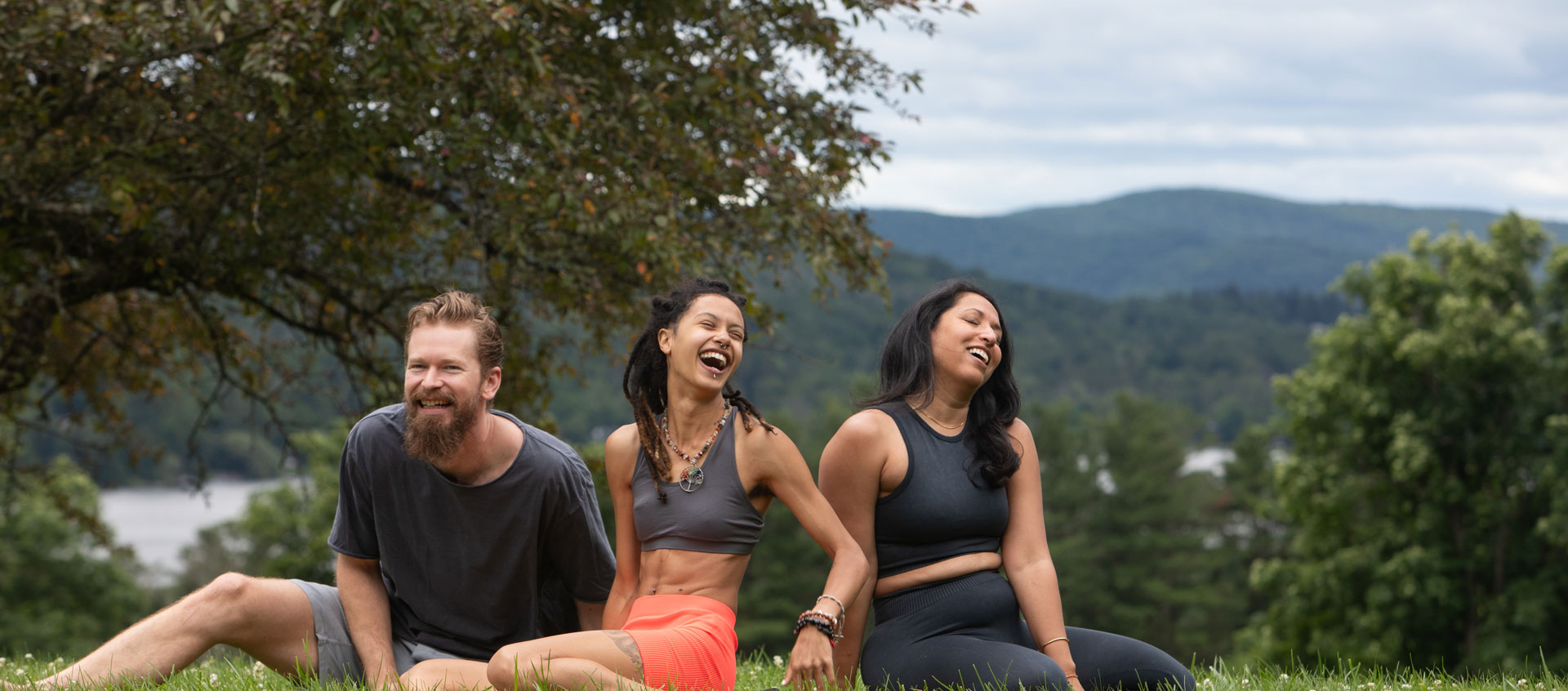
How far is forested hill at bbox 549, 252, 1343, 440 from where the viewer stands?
12375cm

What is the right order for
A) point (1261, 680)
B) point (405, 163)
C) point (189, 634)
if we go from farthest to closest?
point (405, 163), point (1261, 680), point (189, 634)

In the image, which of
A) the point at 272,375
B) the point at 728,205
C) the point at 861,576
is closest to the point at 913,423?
the point at 861,576

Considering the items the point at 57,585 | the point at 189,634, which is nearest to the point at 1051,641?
the point at 189,634

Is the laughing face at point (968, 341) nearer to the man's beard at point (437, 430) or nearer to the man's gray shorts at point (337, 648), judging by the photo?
the man's beard at point (437, 430)

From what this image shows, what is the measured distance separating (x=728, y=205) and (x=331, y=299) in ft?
11.5

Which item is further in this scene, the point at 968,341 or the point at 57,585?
the point at 57,585

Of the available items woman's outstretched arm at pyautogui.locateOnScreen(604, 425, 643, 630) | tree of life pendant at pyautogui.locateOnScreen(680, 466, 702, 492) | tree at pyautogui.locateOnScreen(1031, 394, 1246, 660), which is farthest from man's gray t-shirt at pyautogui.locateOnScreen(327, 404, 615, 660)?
tree at pyautogui.locateOnScreen(1031, 394, 1246, 660)

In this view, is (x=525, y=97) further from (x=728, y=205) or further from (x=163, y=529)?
(x=163, y=529)

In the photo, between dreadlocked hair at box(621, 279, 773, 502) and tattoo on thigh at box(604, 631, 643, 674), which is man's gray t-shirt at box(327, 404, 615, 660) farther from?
tattoo on thigh at box(604, 631, 643, 674)

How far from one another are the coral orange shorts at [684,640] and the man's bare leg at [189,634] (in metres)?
1.24

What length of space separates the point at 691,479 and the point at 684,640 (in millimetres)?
553

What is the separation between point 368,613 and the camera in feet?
14.4

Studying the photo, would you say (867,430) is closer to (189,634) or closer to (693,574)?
(693,574)

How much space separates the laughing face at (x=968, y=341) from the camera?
455 centimetres
